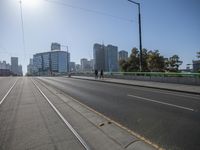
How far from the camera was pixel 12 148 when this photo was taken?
5828 millimetres

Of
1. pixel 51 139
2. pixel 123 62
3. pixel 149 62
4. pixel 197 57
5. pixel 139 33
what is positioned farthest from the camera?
pixel 123 62

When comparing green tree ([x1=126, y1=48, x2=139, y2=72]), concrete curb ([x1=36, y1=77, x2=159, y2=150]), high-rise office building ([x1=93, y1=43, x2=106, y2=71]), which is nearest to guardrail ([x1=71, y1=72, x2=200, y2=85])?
concrete curb ([x1=36, y1=77, x2=159, y2=150])

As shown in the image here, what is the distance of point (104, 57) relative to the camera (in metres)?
106

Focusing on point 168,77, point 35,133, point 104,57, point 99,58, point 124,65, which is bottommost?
point 35,133

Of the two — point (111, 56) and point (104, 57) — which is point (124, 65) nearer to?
point (104, 57)

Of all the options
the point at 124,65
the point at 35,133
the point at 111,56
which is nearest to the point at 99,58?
the point at 111,56

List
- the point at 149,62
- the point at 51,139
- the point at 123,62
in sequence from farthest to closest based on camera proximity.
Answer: the point at 123,62, the point at 149,62, the point at 51,139

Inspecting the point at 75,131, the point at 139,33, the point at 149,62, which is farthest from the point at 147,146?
the point at 149,62

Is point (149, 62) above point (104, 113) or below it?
above

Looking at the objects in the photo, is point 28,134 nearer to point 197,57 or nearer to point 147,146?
point 147,146

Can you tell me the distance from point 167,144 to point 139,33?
78.0 ft

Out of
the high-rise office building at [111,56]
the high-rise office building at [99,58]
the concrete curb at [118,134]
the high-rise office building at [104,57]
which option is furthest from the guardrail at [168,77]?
the high-rise office building at [111,56]

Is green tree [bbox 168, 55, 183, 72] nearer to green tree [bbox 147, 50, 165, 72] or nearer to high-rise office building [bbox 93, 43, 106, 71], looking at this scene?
green tree [bbox 147, 50, 165, 72]

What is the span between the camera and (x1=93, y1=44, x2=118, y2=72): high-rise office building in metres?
103
